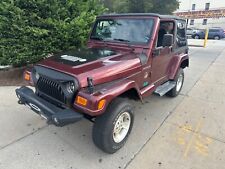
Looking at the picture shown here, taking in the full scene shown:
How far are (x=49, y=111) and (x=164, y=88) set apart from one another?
250cm

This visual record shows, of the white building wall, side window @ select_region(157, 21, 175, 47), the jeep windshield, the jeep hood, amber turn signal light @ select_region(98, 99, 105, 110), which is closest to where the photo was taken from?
amber turn signal light @ select_region(98, 99, 105, 110)

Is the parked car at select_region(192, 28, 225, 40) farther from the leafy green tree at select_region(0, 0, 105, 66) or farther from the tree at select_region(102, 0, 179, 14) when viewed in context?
the leafy green tree at select_region(0, 0, 105, 66)

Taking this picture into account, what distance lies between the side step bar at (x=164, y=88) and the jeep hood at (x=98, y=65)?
99 cm

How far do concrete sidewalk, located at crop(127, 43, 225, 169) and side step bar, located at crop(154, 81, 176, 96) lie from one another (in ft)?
1.69

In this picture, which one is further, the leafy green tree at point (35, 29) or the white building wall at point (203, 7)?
the white building wall at point (203, 7)

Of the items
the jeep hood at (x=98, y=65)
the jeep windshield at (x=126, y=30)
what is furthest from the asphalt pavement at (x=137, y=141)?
the jeep windshield at (x=126, y=30)

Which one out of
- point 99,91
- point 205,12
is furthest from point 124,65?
point 205,12

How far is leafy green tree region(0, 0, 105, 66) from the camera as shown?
16.1ft

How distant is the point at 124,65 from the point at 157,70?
1.12 m

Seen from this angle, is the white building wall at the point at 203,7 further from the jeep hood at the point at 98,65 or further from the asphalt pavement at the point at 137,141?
the jeep hood at the point at 98,65

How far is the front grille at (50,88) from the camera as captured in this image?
2635mm

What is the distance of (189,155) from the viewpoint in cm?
293

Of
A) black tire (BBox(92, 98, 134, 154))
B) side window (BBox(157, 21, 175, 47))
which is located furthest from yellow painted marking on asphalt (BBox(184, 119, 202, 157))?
side window (BBox(157, 21, 175, 47))

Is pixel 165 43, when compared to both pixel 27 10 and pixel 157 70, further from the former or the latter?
pixel 27 10
